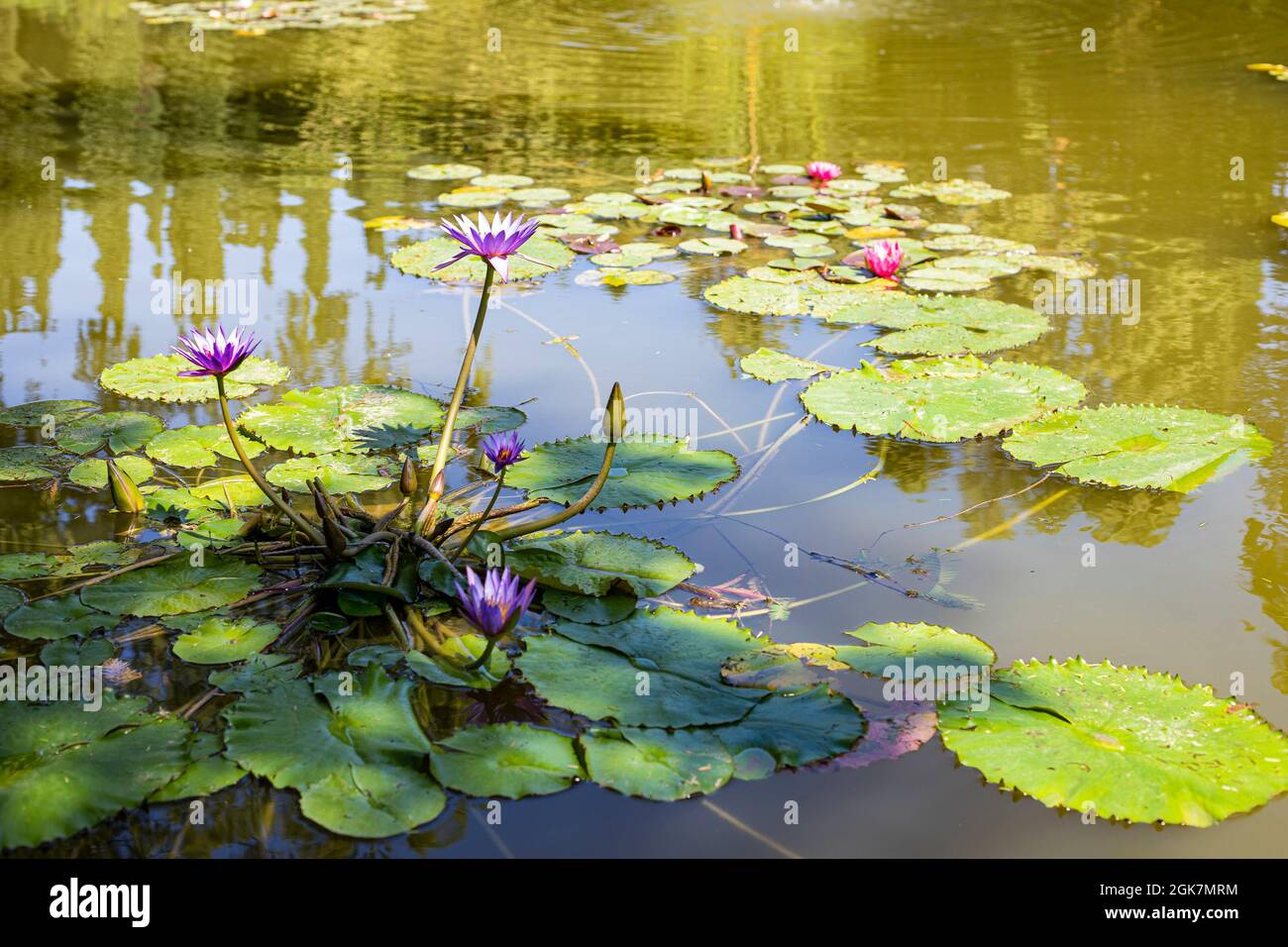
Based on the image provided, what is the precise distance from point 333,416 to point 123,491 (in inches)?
25.9

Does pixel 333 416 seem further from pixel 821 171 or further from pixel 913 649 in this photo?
pixel 821 171

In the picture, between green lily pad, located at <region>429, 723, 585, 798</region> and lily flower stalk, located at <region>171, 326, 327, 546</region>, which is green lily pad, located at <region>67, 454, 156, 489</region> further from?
green lily pad, located at <region>429, 723, 585, 798</region>

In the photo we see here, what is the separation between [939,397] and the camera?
324cm

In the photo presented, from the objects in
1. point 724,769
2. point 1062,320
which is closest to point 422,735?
point 724,769

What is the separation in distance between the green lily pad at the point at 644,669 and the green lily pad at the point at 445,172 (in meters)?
4.07

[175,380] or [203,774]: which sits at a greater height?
[175,380]

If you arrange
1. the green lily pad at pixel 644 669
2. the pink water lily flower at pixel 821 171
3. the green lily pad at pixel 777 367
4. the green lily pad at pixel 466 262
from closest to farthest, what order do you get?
the green lily pad at pixel 644 669, the green lily pad at pixel 777 367, the green lily pad at pixel 466 262, the pink water lily flower at pixel 821 171

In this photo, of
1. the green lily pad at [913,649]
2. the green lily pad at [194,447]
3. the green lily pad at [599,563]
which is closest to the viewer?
the green lily pad at [913,649]

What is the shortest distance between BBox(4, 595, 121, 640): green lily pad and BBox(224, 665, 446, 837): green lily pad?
44 centimetres

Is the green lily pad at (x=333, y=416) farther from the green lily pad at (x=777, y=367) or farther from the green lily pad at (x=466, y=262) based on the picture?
the green lily pad at (x=466, y=262)

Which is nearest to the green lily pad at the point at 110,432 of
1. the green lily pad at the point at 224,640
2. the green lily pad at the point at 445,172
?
the green lily pad at the point at 224,640

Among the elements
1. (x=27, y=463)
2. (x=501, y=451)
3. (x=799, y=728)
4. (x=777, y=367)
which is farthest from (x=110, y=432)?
(x=799, y=728)

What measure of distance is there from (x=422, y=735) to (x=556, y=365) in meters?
1.94

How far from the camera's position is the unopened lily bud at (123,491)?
8.50 feet
